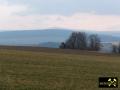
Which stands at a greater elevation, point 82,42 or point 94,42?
point 82,42

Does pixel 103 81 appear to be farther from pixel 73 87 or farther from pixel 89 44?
pixel 89 44

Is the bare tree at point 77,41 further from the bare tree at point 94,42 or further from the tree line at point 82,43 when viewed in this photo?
the bare tree at point 94,42

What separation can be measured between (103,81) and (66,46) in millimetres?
97214

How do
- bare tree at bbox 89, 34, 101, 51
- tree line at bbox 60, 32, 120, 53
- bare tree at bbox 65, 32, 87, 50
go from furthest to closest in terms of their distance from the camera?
bare tree at bbox 89, 34, 101, 51
bare tree at bbox 65, 32, 87, 50
tree line at bbox 60, 32, 120, 53

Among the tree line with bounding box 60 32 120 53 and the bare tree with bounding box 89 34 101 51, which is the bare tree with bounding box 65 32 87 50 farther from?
the bare tree with bounding box 89 34 101 51

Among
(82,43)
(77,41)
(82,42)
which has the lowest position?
(82,43)

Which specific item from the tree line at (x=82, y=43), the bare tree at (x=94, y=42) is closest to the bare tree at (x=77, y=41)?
the tree line at (x=82, y=43)

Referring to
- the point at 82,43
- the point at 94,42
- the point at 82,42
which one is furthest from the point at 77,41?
the point at 94,42

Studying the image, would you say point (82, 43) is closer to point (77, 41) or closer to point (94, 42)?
point (77, 41)

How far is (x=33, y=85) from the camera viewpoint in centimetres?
1931

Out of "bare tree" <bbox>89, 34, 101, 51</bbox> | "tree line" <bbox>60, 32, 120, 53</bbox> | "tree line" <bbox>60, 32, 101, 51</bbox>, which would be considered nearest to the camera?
"tree line" <bbox>60, 32, 120, 53</bbox>

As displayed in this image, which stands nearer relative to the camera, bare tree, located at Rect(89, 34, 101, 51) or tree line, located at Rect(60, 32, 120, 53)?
tree line, located at Rect(60, 32, 120, 53)

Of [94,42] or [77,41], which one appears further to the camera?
[94,42]

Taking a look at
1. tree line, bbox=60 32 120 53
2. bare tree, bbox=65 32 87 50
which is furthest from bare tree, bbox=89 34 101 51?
bare tree, bbox=65 32 87 50
